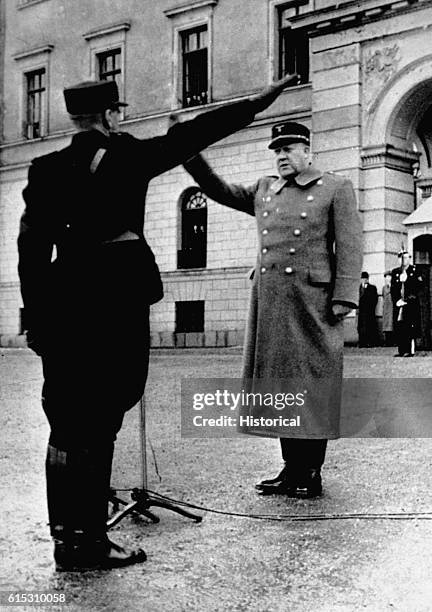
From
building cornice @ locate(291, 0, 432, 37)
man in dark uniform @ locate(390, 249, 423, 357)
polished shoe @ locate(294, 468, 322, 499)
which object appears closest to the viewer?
polished shoe @ locate(294, 468, 322, 499)

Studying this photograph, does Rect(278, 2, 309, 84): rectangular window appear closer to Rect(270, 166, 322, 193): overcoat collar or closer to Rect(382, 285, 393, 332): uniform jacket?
Rect(382, 285, 393, 332): uniform jacket

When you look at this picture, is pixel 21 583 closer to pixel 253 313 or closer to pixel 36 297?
pixel 36 297

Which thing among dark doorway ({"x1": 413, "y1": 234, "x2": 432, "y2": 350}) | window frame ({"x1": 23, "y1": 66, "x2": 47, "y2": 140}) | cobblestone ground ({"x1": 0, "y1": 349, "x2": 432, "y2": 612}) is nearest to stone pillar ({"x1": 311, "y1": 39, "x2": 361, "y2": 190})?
dark doorway ({"x1": 413, "y1": 234, "x2": 432, "y2": 350})

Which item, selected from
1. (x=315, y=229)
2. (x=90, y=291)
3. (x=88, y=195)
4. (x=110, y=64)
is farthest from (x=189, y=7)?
(x=90, y=291)

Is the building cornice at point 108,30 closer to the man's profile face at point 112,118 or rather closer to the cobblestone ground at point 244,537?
the cobblestone ground at point 244,537

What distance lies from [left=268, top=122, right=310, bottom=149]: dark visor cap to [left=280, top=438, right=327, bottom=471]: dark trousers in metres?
1.57

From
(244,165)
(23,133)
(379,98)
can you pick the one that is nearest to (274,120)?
(244,165)

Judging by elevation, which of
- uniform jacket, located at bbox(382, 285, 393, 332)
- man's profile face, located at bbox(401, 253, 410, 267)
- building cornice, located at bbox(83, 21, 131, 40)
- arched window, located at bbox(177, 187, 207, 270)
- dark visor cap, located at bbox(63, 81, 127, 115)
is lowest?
uniform jacket, located at bbox(382, 285, 393, 332)

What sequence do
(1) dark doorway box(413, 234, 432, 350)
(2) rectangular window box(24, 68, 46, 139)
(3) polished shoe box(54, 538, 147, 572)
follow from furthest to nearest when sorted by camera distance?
1. (2) rectangular window box(24, 68, 46, 139)
2. (1) dark doorway box(413, 234, 432, 350)
3. (3) polished shoe box(54, 538, 147, 572)

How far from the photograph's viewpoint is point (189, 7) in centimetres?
2244

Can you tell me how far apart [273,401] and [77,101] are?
2.00 meters

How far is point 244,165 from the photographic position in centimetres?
2148

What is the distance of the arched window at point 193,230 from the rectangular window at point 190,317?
0.98 meters

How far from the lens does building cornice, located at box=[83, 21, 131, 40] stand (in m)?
23.6
